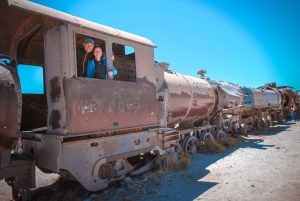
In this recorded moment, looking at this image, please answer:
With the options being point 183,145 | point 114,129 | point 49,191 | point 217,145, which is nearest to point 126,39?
point 114,129

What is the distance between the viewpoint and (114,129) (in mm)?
3891

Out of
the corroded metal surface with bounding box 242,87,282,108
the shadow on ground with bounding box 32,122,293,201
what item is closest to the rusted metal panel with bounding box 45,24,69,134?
the shadow on ground with bounding box 32,122,293,201

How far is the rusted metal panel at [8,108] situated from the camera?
9.25 ft

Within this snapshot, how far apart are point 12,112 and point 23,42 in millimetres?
2486

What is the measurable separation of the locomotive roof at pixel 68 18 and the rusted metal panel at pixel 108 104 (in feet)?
3.53

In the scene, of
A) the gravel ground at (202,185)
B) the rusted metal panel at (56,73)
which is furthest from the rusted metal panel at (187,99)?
the rusted metal panel at (56,73)

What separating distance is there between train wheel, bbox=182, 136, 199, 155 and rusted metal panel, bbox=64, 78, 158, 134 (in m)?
2.69

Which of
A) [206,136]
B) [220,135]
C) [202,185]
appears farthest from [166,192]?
[220,135]

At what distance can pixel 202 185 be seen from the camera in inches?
173

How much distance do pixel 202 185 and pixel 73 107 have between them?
3.43 meters

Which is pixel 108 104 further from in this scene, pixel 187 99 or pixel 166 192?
pixel 187 99

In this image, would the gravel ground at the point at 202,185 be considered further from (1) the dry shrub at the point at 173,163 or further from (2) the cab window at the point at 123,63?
(2) the cab window at the point at 123,63

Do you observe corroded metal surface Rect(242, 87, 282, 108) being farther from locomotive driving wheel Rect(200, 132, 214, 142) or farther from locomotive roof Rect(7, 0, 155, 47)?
locomotive roof Rect(7, 0, 155, 47)

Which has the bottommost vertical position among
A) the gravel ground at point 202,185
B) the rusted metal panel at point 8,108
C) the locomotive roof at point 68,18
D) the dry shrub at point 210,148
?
the gravel ground at point 202,185
